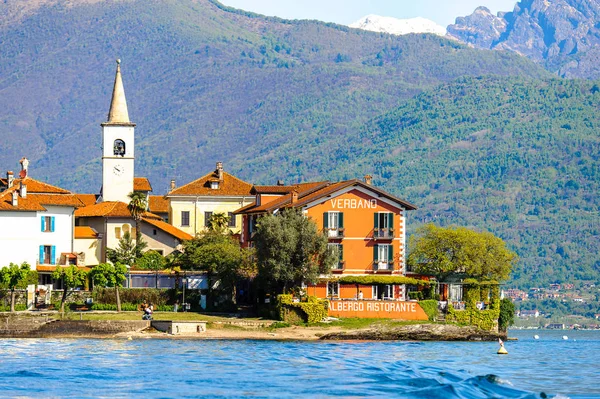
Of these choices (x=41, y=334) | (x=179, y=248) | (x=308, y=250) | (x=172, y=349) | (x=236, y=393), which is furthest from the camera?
(x=179, y=248)

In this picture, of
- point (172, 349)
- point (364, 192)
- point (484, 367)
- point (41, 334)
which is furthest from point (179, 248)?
point (484, 367)

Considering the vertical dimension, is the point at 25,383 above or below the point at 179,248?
below

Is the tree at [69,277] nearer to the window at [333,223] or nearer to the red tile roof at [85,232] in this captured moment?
the red tile roof at [85,232]

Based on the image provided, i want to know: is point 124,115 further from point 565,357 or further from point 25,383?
point 25,383

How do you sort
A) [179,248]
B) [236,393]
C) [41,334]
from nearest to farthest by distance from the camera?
[236,393] → [41,334] → [179,248]

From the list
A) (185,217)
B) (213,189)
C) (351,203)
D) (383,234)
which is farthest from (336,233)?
(185,217)

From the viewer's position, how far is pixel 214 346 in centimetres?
8231

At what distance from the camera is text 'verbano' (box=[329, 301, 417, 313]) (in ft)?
312

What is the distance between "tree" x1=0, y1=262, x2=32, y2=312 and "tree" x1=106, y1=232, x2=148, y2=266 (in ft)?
35.6

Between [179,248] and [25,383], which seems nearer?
[25,383]

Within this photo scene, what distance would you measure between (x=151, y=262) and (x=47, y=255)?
8.25 m

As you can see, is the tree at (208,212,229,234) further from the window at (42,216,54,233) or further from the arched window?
the arched window

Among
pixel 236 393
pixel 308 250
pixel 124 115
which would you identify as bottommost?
pixel 236 393

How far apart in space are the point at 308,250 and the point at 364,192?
334 inches
